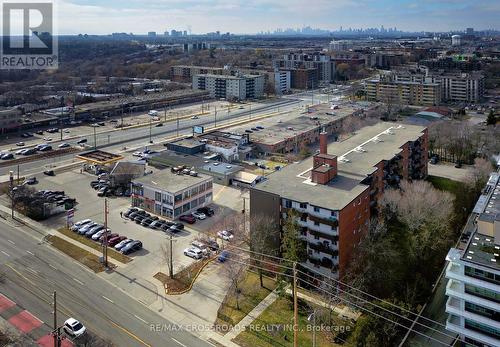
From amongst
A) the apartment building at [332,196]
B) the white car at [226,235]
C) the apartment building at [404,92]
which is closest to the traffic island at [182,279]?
the white car at [226,235]

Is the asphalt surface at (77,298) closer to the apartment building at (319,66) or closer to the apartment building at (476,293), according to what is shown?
the apartment building at (476,293)

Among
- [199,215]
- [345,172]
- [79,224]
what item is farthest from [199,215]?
[345,172]

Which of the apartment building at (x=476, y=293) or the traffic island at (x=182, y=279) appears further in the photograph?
the traffic island at (x=182, y=279)

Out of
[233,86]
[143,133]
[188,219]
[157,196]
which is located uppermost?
[233,86]

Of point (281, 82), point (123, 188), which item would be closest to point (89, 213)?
point (123, 188)

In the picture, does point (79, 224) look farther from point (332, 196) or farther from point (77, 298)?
point (332, 196)

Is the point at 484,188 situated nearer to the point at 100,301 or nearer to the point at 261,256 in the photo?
the point at 261,256
